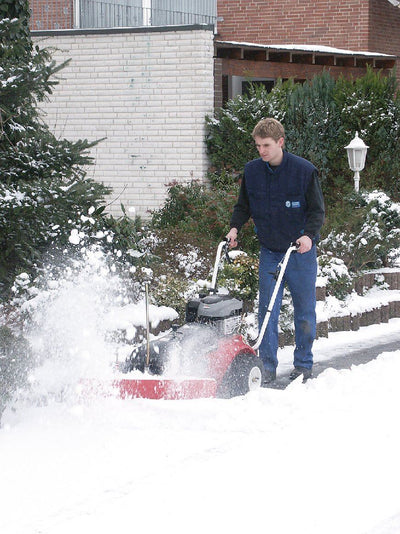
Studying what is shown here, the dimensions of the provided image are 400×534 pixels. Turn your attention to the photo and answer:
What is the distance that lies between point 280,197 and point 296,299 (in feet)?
2.62

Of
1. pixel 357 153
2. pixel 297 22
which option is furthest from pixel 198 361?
pixel 297 22

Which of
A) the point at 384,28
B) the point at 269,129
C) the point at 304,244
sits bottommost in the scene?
the point at 304,244

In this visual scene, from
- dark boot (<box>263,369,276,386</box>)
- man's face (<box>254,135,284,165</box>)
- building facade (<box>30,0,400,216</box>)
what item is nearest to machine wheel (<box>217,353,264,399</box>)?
dark boot (<box>263,369,276,386</box>)

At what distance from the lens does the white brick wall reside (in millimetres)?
14672

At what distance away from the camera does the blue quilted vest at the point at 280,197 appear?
699 cm

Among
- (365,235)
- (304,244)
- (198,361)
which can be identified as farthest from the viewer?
(365,235)

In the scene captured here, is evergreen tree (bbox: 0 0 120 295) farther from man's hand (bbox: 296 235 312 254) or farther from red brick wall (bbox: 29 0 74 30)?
red brick wall (bbox: 29 0 74 30)

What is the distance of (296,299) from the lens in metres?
7.27

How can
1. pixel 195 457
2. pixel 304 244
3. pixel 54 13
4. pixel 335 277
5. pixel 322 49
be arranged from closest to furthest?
1. pixel 195 457
2. pixel 304 244
3. pixel 335 277
4. pixel 322 49
5. pixel 54 13

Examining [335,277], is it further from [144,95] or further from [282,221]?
[144,95]

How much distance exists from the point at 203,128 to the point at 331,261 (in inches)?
216

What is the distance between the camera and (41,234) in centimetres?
662

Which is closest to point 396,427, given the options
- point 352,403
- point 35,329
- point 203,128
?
point 352,403

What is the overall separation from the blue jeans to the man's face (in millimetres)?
709
